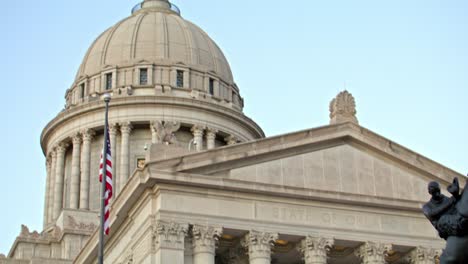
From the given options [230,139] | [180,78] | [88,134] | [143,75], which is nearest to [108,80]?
[143,75]

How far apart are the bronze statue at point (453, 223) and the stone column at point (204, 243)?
26.6 m

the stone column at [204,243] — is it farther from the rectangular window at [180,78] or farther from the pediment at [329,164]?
the rectangular window at [180,78]

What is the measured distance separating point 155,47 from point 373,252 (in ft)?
117

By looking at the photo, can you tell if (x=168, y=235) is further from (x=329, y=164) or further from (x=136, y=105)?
(x=136, y=105)

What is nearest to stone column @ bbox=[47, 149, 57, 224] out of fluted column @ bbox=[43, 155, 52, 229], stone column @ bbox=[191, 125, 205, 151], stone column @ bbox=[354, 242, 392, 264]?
fluted column @ bbox=[43, 155, 52, 229]

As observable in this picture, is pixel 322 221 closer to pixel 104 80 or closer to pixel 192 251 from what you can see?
pixel 192 251

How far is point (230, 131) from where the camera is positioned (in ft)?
231

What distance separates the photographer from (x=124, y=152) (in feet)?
219

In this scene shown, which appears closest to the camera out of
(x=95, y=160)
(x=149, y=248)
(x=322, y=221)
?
(x=149, y=248)

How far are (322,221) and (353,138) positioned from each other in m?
4.54

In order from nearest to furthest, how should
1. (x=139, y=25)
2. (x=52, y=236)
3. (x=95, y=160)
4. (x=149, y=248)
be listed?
1. (x=149, y=248)
2. (x=52, y=236)
3. (x=95, y=160)
4. (x=139, y=25)

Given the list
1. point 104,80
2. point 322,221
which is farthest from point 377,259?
point 104,80

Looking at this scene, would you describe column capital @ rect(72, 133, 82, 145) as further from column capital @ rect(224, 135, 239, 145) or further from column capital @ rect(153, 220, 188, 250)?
column capital @ rect(153, 220, 188, 250)

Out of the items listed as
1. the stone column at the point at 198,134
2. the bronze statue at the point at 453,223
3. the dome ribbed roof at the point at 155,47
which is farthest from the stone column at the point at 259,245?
the dome ribbed roof at the point at 155,47
